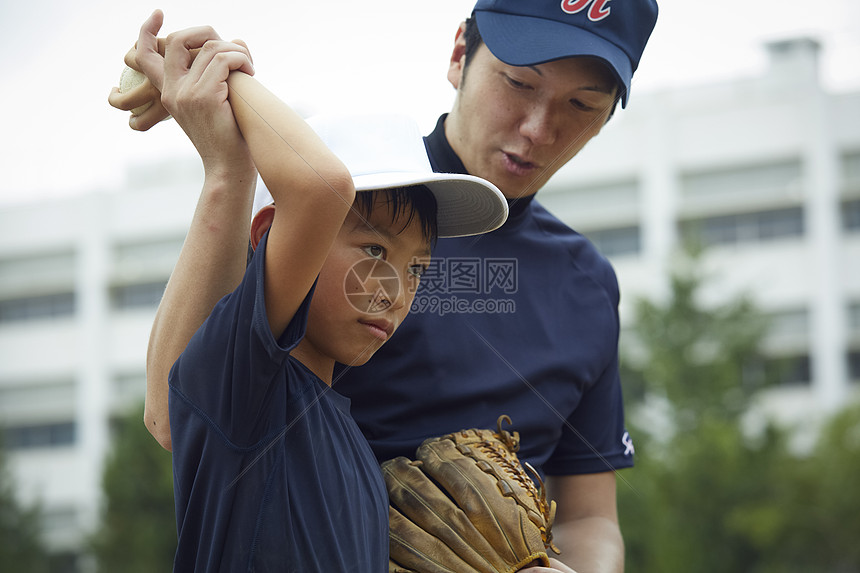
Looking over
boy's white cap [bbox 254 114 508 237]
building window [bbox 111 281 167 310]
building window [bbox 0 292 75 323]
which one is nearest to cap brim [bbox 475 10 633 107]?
boy's white cap [bbox 254 114 508 237]

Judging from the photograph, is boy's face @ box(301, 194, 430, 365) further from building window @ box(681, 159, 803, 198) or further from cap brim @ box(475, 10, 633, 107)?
building window @ box(681, 159, 803, 198)

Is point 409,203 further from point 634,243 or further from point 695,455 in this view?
point 634,243

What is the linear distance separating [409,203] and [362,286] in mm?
180

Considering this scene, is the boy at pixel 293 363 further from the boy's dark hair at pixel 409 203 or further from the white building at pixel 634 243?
the white building at pixel 634 243

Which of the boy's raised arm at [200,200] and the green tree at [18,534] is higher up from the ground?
the green tree at [18,534]

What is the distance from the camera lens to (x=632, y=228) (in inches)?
969

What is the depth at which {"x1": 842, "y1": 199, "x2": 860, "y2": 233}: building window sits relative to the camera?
22.4 meters

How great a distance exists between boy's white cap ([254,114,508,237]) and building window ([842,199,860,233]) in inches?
920

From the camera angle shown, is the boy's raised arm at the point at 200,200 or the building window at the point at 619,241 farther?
the building window at the point at 619,241

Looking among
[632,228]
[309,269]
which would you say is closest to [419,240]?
[309,269]

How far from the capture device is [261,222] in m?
1.44

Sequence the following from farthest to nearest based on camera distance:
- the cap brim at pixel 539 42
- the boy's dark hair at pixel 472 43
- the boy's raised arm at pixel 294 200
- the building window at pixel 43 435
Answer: the building window at pixel 43 435
the boy's dark hair at pixel 472 43
the cap brim at pixel 539 42
the boy's raised arm at pixel 294 200

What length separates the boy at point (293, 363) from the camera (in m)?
1.17

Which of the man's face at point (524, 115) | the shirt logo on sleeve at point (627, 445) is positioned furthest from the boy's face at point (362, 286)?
the shirt logo on sleeve at point (627, 445)
